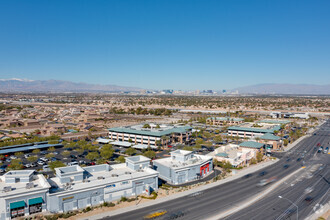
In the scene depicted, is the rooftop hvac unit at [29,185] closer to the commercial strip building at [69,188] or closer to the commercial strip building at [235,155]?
the commercial strip building at [69,188]

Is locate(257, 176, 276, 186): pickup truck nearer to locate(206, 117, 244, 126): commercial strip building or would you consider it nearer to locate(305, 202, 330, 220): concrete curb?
locate(305, 202, 330, 220): concrete curb

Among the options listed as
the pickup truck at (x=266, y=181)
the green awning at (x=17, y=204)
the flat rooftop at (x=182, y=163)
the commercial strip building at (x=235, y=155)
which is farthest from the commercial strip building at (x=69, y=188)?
the commercial strip building at (x=235, y=155)

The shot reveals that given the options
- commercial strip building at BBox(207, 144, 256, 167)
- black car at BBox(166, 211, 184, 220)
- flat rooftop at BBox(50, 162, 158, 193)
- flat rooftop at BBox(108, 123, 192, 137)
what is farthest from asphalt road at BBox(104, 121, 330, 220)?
flat rooftop at BBox(108, 123, 192, 137)

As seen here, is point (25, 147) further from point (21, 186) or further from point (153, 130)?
point (21, 186)

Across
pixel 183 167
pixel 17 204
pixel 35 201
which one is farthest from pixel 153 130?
pixel 17 204

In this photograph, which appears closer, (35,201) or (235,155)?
(35,201)
